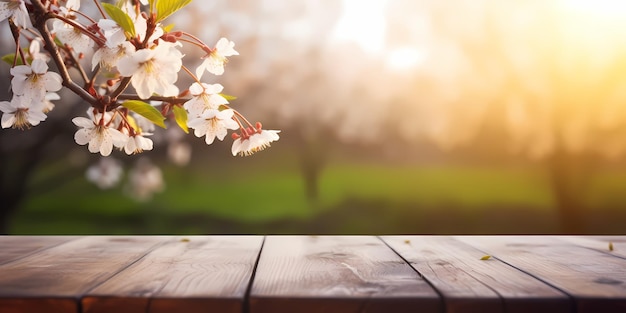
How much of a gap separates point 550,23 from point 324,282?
2.96 m

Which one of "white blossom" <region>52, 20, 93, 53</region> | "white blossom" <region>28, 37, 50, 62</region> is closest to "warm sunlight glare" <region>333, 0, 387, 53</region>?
"white blossom" <region>28, 37, 50, 62</region>

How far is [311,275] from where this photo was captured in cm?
80

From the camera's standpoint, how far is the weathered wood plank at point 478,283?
2.15 feet

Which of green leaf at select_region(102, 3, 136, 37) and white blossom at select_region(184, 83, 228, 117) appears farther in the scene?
white blossom at select_region(184, 83, 228, 117)

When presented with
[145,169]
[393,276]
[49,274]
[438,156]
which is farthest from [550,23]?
[49,274]

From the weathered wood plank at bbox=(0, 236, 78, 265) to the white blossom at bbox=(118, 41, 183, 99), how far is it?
0.46 metres

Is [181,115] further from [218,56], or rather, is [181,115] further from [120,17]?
[120,17]

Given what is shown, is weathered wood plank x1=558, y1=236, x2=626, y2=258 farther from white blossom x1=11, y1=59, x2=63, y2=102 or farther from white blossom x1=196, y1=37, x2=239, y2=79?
white blossom x1=11, y1=59, x2=63, y2=102

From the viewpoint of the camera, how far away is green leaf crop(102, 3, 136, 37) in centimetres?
63

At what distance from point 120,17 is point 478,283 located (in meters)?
0.55

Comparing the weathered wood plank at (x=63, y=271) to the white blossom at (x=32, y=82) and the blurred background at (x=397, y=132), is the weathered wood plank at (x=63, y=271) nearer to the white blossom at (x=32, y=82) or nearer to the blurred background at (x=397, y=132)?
the white blossom at (x=32, y=82)

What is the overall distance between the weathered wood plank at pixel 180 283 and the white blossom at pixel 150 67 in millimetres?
242

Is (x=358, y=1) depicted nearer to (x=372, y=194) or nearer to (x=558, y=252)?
(x=372, y=194)

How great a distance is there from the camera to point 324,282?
0.75 metres
